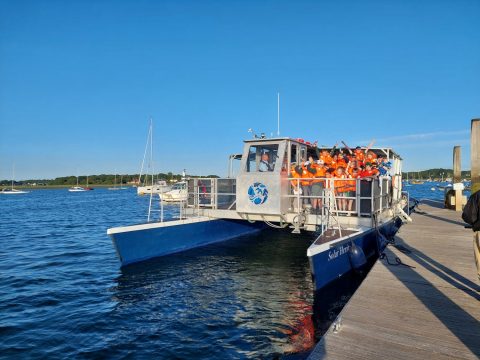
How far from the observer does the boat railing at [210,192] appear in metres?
12.2

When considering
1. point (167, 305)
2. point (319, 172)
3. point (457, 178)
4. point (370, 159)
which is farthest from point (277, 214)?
point (457, 178)

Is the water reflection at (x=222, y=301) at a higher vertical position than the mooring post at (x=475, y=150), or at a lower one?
lower

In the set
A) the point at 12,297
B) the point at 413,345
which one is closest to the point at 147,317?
the point at 12,297

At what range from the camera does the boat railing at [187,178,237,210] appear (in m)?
12.2

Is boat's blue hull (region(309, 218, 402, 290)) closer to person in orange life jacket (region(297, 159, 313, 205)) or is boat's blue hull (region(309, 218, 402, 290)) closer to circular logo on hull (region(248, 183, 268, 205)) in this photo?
person in orange life jacket (region(297, 159, 313, 205))

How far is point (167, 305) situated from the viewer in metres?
7.15

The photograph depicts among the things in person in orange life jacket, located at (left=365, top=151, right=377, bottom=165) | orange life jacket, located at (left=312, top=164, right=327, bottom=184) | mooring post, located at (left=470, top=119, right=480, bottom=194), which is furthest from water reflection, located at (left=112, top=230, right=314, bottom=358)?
mooring post, located at (left=470, top=119, right=480, bottom=194)

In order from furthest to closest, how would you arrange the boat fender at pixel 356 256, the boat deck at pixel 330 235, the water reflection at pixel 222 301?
the boat fender at pixel 356 256 → the boat deck at pixel 330 235 → the water reflection at pixel 222 301

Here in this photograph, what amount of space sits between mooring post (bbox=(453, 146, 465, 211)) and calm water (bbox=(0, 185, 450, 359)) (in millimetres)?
12410

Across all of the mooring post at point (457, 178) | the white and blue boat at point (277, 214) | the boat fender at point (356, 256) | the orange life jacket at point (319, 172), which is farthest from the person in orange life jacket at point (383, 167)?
the mooring post at point (457, 178)

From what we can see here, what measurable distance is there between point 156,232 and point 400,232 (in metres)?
8.06

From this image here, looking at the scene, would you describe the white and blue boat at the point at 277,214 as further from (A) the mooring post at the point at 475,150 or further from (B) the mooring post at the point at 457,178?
(B) the mooring post at the point at 457,178

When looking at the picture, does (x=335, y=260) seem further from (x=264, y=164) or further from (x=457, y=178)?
(x=457, y=178)

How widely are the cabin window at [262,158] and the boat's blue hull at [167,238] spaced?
9.14 feet
